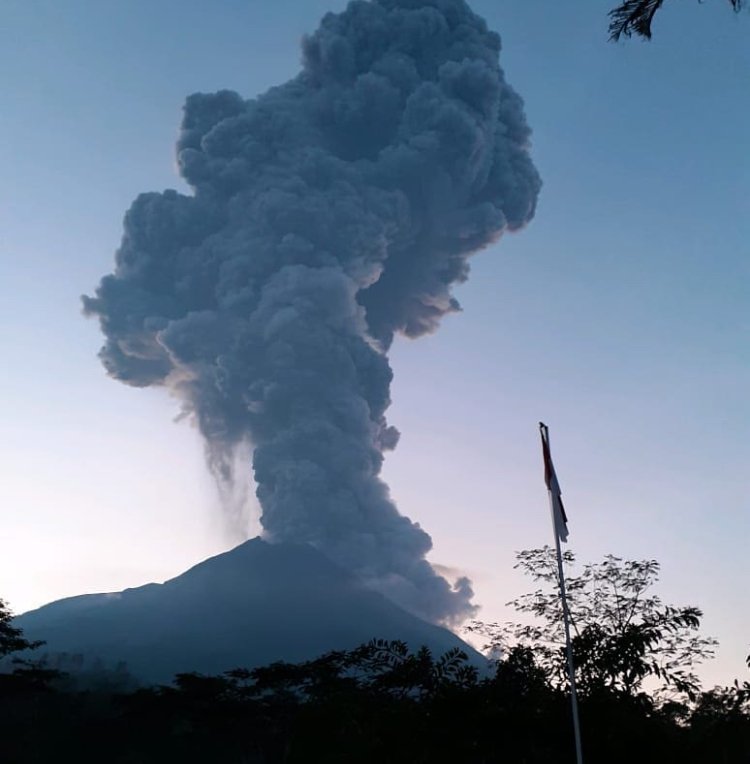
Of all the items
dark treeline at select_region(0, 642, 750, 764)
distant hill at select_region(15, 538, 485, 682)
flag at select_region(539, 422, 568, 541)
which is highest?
distant hill at select_region(15, 538, 485, 682)

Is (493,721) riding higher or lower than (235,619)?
lower

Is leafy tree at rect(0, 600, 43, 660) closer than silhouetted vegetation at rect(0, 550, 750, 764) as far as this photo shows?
No

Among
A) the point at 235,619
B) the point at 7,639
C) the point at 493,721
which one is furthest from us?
the point at 235,619

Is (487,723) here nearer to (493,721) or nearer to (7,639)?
(493,721)

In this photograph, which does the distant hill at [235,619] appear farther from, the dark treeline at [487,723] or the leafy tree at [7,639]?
the dark treeline at [487,723]

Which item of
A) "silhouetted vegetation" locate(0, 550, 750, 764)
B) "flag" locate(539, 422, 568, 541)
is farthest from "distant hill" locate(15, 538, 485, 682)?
"flag" locate(539, 422, 568, 541)

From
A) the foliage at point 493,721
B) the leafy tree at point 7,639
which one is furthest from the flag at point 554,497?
the leafy tree at point 7,639

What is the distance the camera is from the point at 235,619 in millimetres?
152375

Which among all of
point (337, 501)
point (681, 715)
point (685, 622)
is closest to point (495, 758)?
point (685, 622)

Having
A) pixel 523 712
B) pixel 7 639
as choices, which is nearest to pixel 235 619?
pixel 7 639

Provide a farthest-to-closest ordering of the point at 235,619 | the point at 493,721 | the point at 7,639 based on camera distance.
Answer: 1. the point at 235,619
2. the point at 7,639
3. the point at 493,721

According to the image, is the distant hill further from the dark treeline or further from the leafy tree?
the dark treeline

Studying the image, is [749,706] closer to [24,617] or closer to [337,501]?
[337,501]

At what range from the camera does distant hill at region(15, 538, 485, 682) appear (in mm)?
134750
